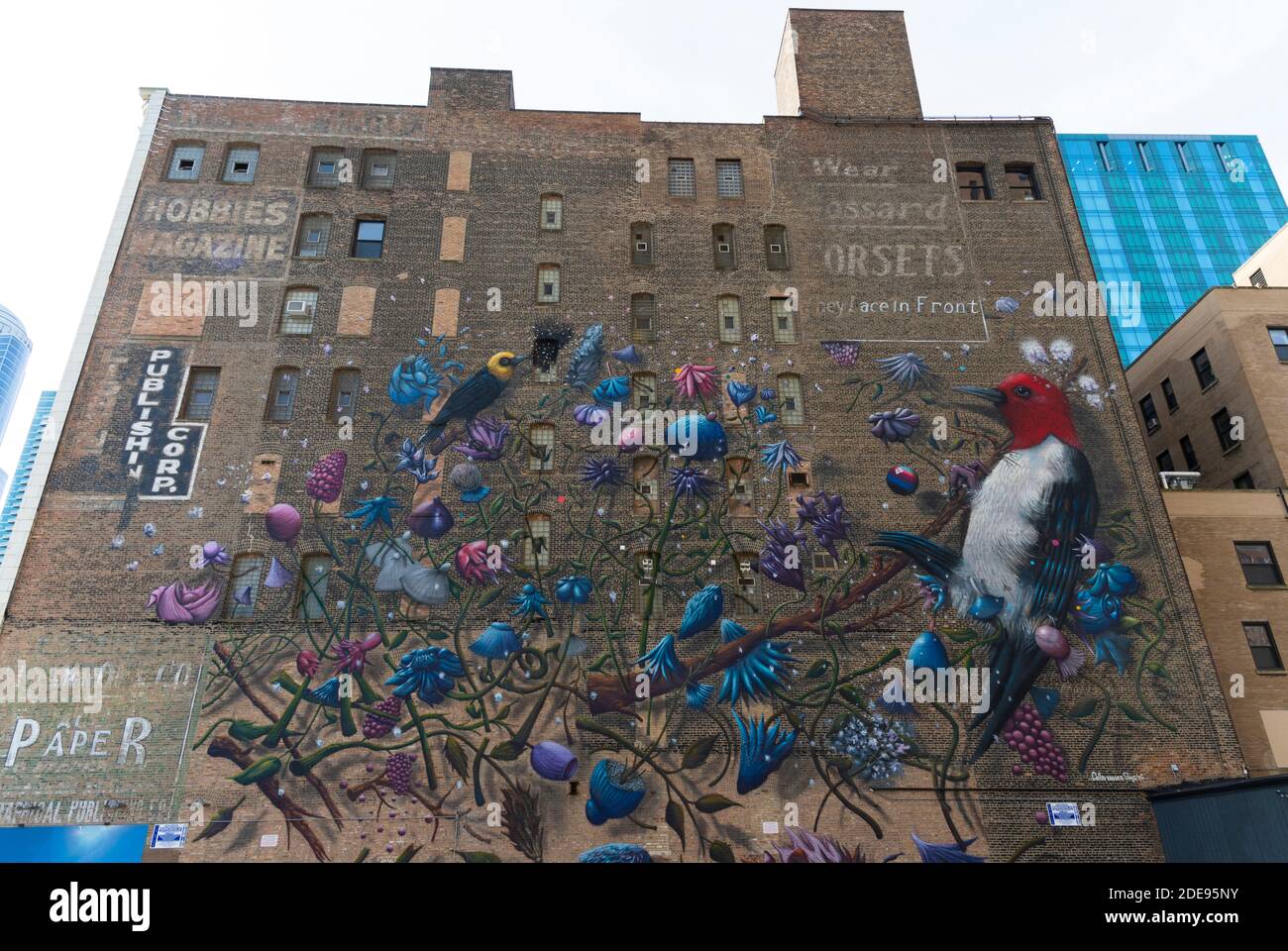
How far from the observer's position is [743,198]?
30875mm

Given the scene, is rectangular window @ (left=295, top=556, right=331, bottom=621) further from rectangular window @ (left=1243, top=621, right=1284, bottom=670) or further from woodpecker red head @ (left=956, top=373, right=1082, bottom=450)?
rectangular window @ (left=1243, top=621, right=1284, bottom=670)

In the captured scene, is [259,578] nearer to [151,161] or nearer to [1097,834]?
[151,161]

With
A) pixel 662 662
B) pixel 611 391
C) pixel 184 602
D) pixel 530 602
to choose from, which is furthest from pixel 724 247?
pixel 184 602

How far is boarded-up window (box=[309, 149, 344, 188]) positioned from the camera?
3034 cm

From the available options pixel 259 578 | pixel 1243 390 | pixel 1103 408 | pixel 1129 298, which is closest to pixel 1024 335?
pixel 1103 408

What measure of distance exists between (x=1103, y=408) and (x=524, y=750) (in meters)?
20.8

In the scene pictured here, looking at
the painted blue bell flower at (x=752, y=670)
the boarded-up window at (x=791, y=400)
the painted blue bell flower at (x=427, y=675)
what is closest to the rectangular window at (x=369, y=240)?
the painted blue bell flower at (x=427, y=675)

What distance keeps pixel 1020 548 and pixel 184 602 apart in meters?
23.8

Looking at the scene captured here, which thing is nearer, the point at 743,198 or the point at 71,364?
the point at 71,364

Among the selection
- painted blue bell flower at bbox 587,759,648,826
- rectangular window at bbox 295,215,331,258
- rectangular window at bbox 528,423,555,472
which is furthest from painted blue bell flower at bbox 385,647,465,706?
rectangular window at bbox 295,215,331,258

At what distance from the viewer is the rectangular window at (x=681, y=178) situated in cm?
3103

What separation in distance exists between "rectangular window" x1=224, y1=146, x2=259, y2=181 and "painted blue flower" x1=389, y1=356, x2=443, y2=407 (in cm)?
966

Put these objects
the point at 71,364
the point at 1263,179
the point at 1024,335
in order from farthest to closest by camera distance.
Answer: the point at 1263,179 → the point at 1024,335 → the point at 71,364
